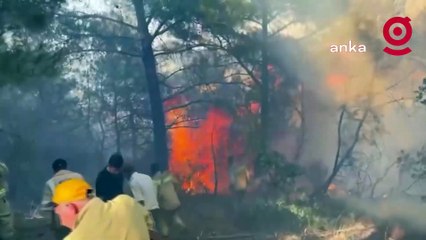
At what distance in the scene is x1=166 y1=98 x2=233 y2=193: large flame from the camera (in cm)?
1293

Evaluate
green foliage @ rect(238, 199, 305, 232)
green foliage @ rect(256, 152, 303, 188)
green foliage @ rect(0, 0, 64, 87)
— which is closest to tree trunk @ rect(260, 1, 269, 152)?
green foliage @ rect(256, 152, 303, 188)

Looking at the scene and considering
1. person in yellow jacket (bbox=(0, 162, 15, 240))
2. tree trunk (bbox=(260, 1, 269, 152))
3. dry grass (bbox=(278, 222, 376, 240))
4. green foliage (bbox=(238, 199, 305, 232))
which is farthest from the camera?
tree trunk (bbox=(260, 1, 269, 152))

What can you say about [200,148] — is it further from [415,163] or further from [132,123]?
[415,163]

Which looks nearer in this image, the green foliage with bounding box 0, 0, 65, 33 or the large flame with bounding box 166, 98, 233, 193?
the green foliage with bounding box 0, 0, 65, 33

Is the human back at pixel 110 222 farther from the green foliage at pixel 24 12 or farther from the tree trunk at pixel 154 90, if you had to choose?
the tree trunk at pixel 154 90

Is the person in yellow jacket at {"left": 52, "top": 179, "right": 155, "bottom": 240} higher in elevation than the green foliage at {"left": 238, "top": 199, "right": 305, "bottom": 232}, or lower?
higher

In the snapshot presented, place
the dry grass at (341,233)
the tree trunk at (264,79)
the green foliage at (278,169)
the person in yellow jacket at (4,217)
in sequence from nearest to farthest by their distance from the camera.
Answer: the person in yellow jacket at (4,217) < the dry grass at (341,233) < the green foliage at (278,169) < the tree trunk at (264,79)

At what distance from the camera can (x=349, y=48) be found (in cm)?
1308

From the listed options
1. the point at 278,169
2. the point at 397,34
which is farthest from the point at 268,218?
the point at 397,34

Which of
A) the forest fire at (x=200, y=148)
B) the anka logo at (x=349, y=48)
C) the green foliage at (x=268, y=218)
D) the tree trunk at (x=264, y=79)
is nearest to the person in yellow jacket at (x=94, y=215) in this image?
the green foliage at (x=268, y=218)

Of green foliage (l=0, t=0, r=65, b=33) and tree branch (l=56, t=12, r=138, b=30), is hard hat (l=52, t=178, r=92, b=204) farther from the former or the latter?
tree branch (l=56, t=12, r=138, b=30)

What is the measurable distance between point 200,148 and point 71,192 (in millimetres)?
9882

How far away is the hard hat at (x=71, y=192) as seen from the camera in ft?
10.7

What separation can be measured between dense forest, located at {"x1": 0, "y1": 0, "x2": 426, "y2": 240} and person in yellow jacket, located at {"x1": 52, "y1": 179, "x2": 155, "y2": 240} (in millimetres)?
9234
